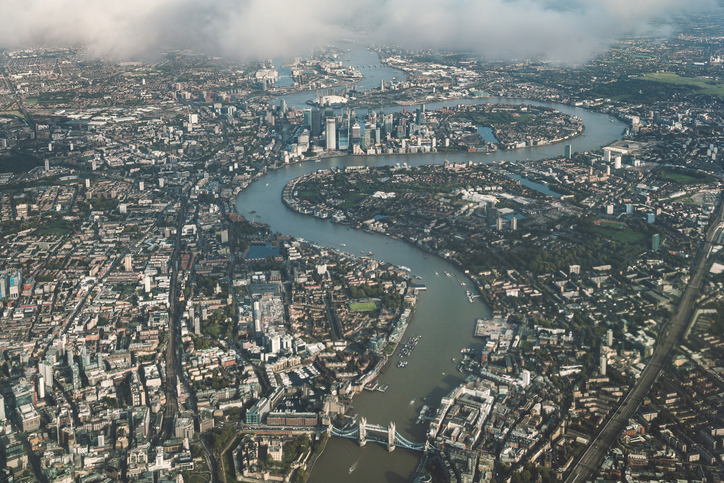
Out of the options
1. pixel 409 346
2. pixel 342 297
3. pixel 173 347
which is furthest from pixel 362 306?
pixel 173 347

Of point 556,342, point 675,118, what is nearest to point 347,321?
point 556,342

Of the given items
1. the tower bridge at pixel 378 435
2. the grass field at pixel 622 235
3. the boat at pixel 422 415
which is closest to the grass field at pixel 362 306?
the boat at pixel 422 415

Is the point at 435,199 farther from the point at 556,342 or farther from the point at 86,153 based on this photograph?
the point at 86,153

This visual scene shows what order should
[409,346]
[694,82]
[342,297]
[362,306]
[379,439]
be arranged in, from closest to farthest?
[379,439] → [409,346] → [362,306] → [342,297] → [694,82]

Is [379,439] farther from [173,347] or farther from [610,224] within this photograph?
[610,224]

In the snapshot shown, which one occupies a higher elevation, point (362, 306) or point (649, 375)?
point (649, 375)

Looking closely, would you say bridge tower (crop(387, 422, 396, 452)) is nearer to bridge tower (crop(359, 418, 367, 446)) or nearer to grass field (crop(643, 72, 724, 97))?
bridge tower (crop(359, 418, 367, 446))

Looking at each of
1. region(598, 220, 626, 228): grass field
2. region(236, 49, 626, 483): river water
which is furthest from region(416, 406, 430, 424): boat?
region(598, 220, 626, 228): grass field
